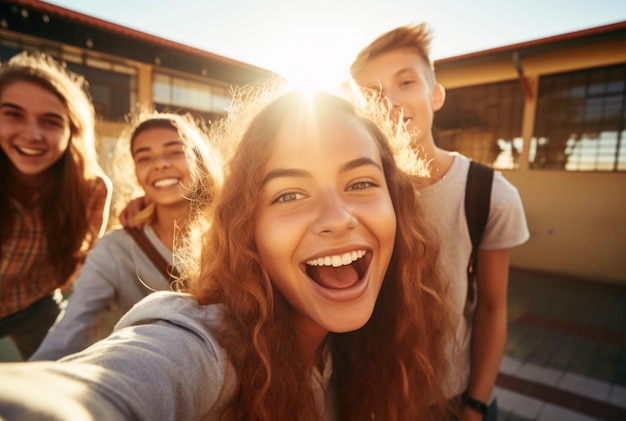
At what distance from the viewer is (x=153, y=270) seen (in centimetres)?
178

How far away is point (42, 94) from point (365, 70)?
2.25 metres

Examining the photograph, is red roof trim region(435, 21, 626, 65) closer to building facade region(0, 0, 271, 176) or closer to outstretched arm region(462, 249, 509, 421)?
building facade region(0, 0, 271, 176)

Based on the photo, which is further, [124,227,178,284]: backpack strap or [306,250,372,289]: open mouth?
[124,227,178,284]: backpack strap

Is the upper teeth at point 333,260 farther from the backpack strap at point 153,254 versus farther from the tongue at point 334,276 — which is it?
the backpack strap at point 153,254

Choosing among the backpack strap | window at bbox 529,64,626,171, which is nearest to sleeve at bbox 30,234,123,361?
the backpack strap

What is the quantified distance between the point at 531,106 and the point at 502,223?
704 centimetres

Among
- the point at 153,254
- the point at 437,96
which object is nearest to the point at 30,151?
the point at 153,254

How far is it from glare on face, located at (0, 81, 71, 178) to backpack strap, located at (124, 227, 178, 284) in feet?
3.72

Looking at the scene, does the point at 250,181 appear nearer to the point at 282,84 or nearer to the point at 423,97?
the point at 282,84

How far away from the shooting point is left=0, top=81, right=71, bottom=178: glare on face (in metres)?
2.35

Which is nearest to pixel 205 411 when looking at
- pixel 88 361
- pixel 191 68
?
pixel 88 361

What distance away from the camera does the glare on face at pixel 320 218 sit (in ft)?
3.30

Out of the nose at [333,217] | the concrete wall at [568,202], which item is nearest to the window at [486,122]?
the concrete wall at [568,202]

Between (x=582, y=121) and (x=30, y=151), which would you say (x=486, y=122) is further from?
(x=30, y=151)
